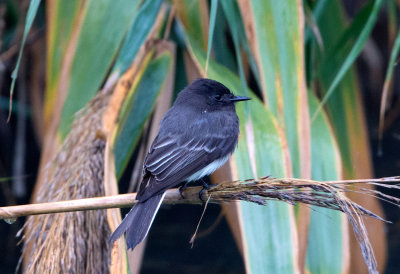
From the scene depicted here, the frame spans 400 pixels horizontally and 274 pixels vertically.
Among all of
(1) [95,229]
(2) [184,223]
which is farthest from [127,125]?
(2) [184,223]

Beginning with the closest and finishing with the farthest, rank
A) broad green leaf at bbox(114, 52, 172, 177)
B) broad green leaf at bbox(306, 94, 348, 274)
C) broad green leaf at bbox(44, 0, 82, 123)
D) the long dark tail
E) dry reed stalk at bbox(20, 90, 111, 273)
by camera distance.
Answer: the long dark tail → dry reed stalk at bbox(20, 90, 111, 273) → broad green leaf at bbox(306, 94, 348, 274) → broad green leaf at bbox(114, 52, 172, 177) → broad green leaf at bbox(44, 0, 82, 123)

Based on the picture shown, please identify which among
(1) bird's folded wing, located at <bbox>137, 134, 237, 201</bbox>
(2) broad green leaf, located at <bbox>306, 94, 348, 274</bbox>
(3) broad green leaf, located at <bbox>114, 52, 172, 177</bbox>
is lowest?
(2) broad green leaf, located at <bbox>306, 94, 348, 274</bbox>

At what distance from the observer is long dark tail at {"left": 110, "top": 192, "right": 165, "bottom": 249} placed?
1.89 metres

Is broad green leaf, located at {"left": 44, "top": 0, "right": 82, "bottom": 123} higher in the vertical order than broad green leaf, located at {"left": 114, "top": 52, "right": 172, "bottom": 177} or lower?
higher

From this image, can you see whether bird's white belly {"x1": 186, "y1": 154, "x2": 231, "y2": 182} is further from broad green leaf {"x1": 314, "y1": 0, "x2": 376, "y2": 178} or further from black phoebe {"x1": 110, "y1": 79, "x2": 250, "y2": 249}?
broad green leaf {"x1": 314, "y1": 0, "x2": 376, "y2": 178}

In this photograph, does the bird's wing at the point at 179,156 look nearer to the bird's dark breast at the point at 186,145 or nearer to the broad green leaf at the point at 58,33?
the bird's dark breast at the point at 186,145

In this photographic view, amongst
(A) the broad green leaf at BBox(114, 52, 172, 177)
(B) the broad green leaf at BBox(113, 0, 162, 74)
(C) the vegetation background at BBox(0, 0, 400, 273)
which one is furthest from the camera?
(A) the broad green leaf at BBox(114, 52, 172, 177)

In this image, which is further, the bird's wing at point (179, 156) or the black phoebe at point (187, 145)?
the bird's wing at point (179, 156)

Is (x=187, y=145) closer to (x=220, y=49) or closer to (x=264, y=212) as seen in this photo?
(x=264, y=212)

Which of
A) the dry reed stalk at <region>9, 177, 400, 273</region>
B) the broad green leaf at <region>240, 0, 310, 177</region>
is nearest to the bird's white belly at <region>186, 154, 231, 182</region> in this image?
the broad green leaf at <region>240, 0, 310, 177</region>

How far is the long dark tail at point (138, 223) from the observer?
1893 mm

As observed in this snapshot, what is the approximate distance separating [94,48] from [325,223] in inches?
49.2

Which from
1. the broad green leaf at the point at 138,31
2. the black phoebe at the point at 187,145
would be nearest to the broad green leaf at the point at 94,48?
the broad green leaf at the point at 138,31

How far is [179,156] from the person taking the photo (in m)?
2.39
